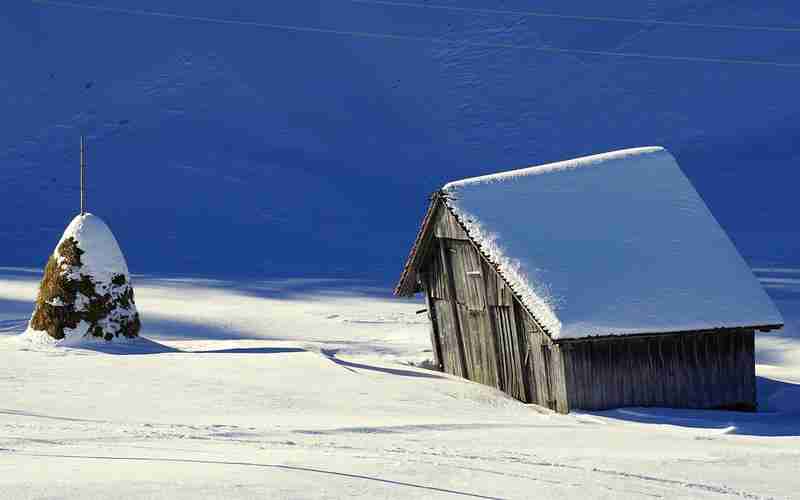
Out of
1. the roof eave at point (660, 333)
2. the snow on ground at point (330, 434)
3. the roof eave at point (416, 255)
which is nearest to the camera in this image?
the snow on ground at point (330, 434)

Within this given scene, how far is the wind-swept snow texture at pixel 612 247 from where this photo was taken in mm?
19453

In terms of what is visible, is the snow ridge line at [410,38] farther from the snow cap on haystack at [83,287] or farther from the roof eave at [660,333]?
the roof eave at [660,333]

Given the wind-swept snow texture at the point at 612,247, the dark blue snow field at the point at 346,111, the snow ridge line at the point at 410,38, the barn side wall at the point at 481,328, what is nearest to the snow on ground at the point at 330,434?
the barn side wall at the point at 481,328

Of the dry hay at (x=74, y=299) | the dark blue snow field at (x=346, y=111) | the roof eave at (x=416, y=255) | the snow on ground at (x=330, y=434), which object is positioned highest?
the dark blue snow field at (x=346, y=111)

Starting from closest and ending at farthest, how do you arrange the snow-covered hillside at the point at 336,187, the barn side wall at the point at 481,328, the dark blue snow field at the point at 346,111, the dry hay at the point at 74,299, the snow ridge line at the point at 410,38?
the snow-covered hillside at the point at 336,187
the barn side wall at the point at 481,328
the dry hay at the point at 74,299
the dark blue snow field at the point at 346,111
the snow ridge line at the point at 410,38

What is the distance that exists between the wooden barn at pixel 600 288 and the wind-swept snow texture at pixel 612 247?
3 cm

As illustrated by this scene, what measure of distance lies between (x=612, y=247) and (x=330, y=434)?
7.75 m

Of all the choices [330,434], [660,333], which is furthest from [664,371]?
[330,434]

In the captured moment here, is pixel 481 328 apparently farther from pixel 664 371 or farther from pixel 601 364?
pixel 664 371

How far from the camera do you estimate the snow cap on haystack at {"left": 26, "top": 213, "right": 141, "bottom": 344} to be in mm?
22406

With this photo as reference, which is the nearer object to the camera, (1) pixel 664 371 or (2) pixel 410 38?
(1) pixel 664 371

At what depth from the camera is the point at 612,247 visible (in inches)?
826

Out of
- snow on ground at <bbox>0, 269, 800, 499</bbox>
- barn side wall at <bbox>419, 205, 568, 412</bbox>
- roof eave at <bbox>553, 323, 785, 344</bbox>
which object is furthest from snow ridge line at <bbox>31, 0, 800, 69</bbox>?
roof eave at <bbox>553, 323, 785, 344</bbox>

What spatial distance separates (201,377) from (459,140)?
47.4 meters
